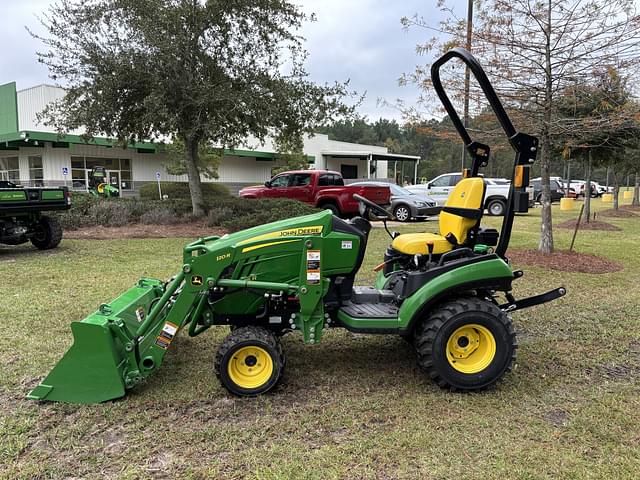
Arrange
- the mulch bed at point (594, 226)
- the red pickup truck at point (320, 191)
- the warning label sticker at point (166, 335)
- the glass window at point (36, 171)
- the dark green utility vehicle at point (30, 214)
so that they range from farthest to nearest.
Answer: the glass window at point (36, 171), the red pickup truck at point (320, 191), the mulch bed at point (594, 226), the dark green utility vehicle at point (30, 214), the warning label sticker at point (166, 335)

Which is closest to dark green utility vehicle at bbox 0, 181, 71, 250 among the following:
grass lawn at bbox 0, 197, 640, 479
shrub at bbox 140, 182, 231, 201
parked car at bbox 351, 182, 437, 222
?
grass lawn at bbox 0, 197, 640, 479

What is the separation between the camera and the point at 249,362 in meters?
3.33

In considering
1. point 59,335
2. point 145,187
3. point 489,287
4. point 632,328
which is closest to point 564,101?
point 632,328

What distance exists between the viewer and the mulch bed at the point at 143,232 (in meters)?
11.4

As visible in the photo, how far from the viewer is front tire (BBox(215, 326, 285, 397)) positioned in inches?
127

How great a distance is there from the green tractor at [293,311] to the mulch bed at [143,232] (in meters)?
8.56

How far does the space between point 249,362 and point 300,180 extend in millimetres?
13375

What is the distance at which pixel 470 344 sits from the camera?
337 centimetres

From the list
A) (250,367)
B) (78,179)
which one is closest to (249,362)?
(250,367)

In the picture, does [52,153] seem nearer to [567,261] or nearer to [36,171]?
[36,171]

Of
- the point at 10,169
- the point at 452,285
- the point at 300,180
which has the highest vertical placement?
the point at 10,169

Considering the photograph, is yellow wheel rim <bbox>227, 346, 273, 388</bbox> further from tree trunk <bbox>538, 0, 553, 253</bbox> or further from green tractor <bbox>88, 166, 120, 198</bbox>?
green tractor <bbox>88, 166, 120, 198</bbox>

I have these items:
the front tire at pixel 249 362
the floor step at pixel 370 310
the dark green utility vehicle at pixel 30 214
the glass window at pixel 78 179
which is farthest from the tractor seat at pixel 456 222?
the glass window at pixel 78 179

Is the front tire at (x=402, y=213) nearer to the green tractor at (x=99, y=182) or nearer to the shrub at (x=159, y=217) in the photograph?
the shrub at (x=159, y=217)
